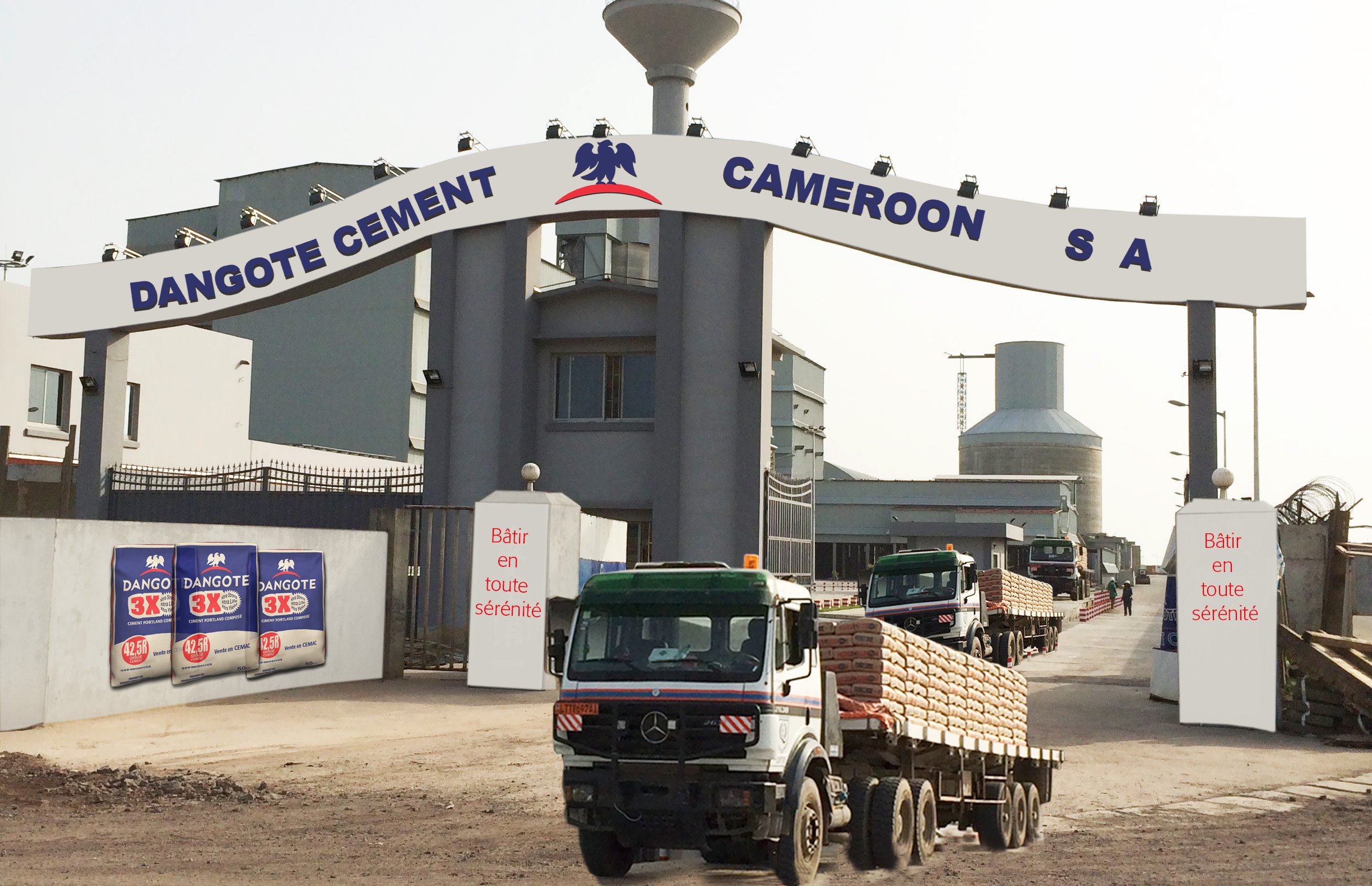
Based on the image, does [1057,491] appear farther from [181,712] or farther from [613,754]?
[613,754]

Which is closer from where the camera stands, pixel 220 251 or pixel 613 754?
pixel 613 754

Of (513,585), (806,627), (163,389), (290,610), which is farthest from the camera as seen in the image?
(163,389)

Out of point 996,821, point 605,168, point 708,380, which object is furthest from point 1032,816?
point 605,168

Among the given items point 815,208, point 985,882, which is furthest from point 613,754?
point 815,208

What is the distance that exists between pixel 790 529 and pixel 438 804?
16.0m

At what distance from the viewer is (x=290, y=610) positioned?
76.3ft

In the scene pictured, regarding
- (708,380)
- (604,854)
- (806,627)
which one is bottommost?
(604,854)

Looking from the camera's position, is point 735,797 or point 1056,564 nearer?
point 735,797

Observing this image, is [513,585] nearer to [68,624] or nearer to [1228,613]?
[68,624]

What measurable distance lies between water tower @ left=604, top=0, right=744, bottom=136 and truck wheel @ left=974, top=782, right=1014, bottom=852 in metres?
23.6

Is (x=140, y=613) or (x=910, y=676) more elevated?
(x=910, y=676)

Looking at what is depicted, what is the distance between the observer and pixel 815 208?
27.0 meters

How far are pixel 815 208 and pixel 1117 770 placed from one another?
44.3 feet

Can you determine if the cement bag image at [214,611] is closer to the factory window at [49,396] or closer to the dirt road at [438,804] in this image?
the dirt road at [438,804]
